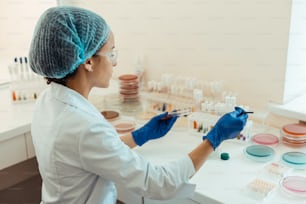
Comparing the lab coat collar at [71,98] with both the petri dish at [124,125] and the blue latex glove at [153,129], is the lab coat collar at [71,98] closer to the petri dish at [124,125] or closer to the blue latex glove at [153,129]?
the blue latex glove at [153,129]

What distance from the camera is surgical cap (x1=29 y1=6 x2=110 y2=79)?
1.01 metres

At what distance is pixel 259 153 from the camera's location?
1.40 meters

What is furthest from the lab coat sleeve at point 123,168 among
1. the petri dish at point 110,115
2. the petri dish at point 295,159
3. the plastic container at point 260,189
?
the petri dish at point 110,115

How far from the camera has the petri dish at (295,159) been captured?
1.32 metres

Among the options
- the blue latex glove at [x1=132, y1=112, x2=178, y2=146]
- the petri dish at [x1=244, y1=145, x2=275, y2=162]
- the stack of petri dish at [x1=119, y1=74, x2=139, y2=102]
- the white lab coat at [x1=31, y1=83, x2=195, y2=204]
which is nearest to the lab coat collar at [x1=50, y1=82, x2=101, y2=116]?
the white lab coat at [x1=31, y1=83, x2=195, y2=204]

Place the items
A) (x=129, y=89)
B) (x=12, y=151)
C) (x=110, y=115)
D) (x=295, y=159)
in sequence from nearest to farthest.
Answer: (x=295, y=159) < (x=12, y=151) < (x=110, y=115) < (x=129, y=89)

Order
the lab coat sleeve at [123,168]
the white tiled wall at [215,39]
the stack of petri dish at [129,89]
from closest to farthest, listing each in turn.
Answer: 1. the lab coat sleeve at [123,168]
2. the white tiled wall at [215,39]
3. the stack of petri dish at [129,89]

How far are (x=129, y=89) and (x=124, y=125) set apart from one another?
0.30 metres

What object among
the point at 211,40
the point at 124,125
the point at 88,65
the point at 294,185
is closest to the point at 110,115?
the point at 124,125

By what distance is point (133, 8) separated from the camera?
2062mm

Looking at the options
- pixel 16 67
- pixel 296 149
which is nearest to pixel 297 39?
pixel 296 149

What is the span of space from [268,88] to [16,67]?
1312mm

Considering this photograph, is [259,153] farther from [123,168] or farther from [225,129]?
[123,168]

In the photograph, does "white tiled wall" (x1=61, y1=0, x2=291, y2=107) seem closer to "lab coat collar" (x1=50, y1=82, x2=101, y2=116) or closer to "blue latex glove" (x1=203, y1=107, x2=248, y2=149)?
"blue latex glove" (x1=203, y1=107, x2=248, y2=149)
